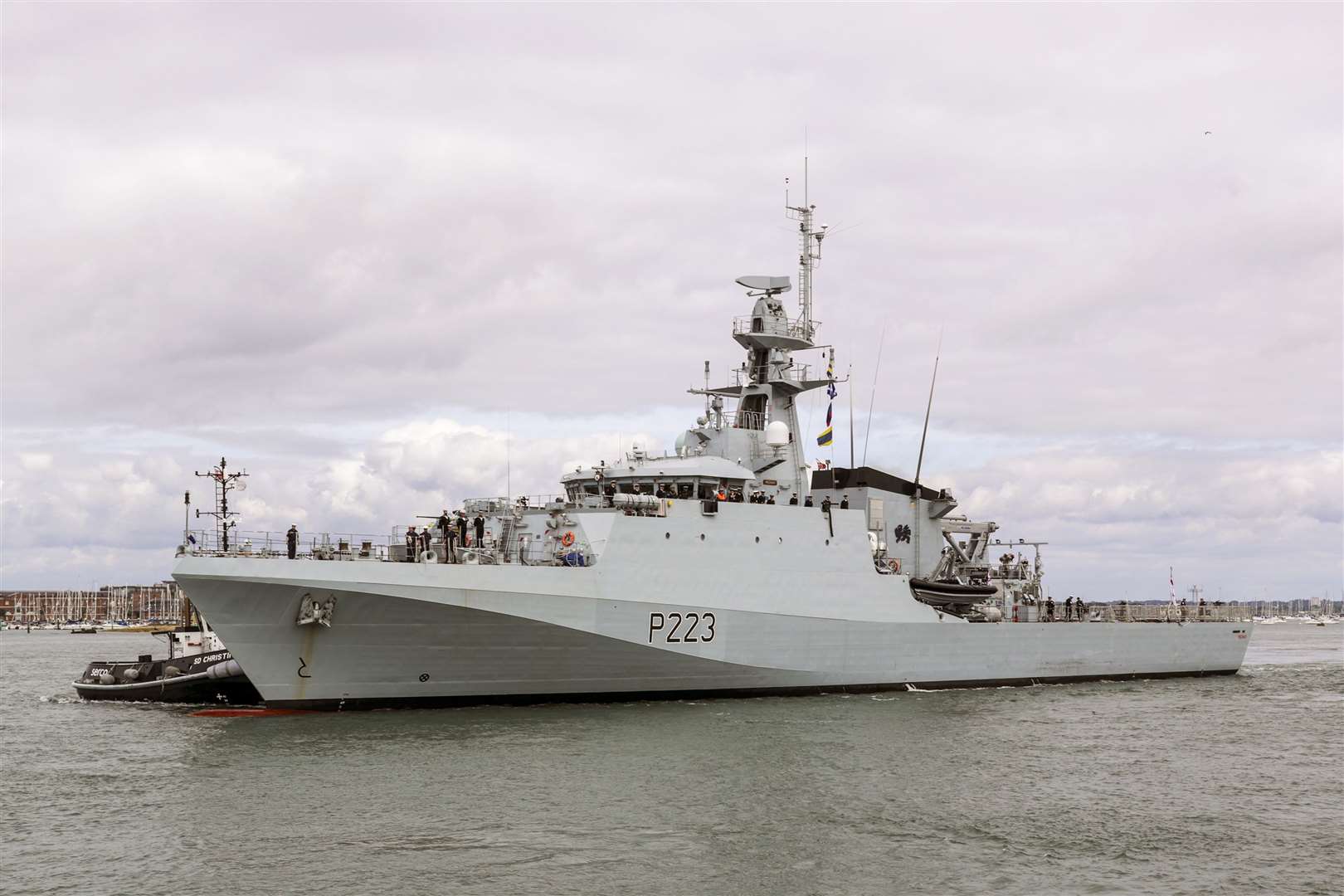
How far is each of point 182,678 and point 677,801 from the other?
14550 mm

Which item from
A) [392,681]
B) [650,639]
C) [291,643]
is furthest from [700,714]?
[291,643]

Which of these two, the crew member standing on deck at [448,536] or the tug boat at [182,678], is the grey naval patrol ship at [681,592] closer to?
the crew member standing on deck at [448,536]

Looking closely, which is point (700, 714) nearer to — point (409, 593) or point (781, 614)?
point (781, 614)

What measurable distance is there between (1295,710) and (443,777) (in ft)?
60.3

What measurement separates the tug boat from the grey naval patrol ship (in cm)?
308

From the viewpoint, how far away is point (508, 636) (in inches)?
726

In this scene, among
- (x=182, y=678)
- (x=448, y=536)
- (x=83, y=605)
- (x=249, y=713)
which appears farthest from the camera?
(x=83, y=605)

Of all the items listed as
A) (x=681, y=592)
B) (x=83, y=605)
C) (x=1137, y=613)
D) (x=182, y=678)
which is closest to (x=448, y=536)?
(x=681, y=592)

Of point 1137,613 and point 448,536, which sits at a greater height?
point 448,536

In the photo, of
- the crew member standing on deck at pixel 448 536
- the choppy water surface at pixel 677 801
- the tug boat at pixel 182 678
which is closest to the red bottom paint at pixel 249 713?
the choppy water surface at pixel 677 801

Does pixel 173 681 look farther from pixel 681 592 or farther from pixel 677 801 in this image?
pixel 677 801

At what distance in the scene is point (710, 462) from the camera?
21.5 metres

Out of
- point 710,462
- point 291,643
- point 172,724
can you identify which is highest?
point 710,462

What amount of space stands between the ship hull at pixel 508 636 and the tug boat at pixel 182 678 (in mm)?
5467
